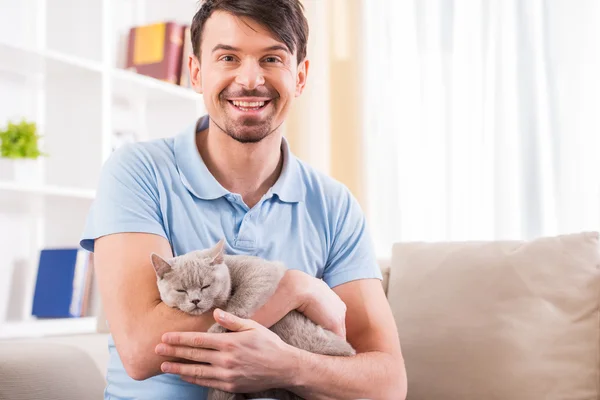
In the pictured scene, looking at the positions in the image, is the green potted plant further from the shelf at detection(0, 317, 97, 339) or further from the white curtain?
the white curtain

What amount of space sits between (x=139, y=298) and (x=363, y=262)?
54cm

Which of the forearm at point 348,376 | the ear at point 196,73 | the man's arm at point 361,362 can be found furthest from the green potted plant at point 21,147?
the forearm at point 348,376

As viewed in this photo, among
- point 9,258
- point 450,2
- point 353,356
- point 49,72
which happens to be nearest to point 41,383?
point 353,356

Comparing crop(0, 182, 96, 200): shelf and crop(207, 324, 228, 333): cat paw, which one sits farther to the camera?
crop(0, 182, 96, 200): shelf

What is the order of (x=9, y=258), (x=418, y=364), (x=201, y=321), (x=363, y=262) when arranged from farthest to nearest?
(x=9, y=258), (x=418, y=364), (x=363, y=262), (x=201, y=321)

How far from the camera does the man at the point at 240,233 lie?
3.91ft

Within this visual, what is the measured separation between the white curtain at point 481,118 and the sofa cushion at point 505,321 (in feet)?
2.27

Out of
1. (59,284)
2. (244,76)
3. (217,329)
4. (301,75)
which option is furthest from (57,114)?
(217,329)

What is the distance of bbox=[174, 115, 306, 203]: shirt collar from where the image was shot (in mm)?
1396

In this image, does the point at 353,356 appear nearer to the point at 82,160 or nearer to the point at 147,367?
the point at 147,367

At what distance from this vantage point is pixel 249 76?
1.35m

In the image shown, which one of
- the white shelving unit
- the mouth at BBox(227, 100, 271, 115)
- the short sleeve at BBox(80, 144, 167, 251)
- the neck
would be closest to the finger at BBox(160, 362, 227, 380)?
the short sleeve at BBox(80, 144, 167, 251)

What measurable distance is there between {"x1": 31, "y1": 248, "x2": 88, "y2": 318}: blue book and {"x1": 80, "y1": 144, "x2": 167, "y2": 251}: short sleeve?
3.79 feet

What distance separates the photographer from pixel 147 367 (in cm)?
121
